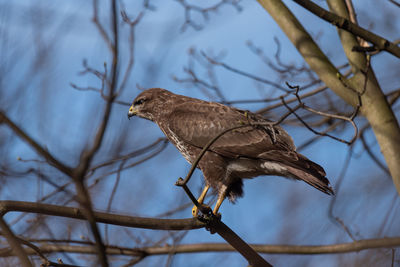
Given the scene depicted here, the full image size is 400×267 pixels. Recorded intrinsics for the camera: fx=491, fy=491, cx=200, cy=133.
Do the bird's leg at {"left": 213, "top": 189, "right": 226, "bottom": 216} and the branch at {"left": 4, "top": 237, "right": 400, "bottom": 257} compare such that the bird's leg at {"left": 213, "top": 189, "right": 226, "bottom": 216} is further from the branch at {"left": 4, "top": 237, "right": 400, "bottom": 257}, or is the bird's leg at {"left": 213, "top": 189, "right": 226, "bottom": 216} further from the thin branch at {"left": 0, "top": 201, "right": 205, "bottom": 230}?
the thin branch at {"left": 0, "top": 201, "right": 205, "bottom": 230}

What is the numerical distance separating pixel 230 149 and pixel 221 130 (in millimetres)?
297

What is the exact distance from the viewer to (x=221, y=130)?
5.46 metres

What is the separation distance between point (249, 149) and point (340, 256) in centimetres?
194

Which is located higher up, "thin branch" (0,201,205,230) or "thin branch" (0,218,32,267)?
"thin branch" (0,201,205,230)

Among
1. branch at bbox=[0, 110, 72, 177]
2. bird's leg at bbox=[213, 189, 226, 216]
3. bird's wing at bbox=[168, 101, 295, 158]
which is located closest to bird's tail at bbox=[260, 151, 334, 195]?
bird's wing at bbox=[168, 101, 295, 158]

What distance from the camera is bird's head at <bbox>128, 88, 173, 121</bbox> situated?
6121mm

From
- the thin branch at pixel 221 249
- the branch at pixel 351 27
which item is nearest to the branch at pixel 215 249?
the thin branch at pixel 221 249

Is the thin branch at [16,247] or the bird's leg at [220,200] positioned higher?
the bird's leg at [220,200]

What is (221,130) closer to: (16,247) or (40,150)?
(16,247)

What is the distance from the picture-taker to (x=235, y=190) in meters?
5.57

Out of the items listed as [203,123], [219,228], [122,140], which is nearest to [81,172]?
[122,140]

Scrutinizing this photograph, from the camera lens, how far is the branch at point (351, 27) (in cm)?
451

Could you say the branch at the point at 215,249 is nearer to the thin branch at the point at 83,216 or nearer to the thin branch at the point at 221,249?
the thin branch at the point at 221,249

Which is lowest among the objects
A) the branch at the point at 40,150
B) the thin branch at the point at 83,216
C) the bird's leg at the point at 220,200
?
the branch at the point at 40,150
